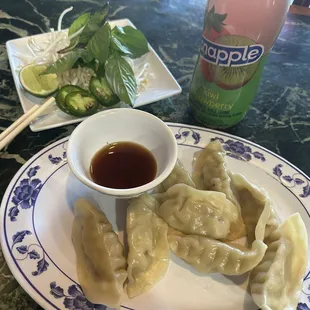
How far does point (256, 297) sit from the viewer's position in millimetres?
1188

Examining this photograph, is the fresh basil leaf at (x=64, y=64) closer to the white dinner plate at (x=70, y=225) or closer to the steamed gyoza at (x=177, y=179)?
the white dinner plate at (x=70, y=225)

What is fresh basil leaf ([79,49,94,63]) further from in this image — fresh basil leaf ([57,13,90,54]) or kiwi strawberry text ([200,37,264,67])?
kiwi strawberry text ([200,37,264,67])

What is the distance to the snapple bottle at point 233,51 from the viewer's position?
1.40m

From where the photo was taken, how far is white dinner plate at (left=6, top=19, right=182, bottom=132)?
168 cm

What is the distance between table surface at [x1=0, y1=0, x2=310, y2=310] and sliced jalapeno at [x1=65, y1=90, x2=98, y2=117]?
11 centimetres

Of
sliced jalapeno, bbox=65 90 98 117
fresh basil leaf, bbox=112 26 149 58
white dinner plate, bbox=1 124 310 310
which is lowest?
white dinner plate, bbox=1 124 310 310

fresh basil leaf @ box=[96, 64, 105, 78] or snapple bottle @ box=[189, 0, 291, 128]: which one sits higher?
snapple bottle @ box=[189, 0, 291, 128]

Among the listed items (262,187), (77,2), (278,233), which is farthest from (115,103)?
(77,2)

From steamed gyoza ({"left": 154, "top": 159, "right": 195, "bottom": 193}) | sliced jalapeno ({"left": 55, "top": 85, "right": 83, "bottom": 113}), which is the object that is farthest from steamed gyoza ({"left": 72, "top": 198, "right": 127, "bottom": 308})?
sliced jalapeno ({"left": 55, "top": 85, "right": 83, "bottom": 113})

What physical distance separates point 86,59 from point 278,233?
1098mm

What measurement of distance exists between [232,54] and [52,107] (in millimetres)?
805

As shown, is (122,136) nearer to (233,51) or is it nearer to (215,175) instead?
(215,175)

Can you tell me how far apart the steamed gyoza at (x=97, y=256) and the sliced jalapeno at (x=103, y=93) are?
546mm

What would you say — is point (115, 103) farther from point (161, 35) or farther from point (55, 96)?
point (161, 35)
